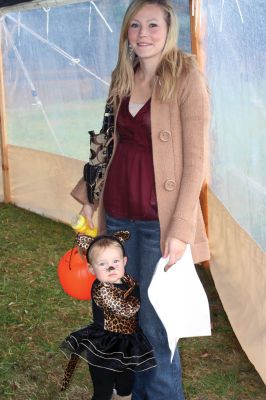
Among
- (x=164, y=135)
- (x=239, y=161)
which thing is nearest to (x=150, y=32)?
(x=164, y=135)

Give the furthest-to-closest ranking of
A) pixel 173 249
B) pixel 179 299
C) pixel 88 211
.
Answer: pixel 88 211
pixel 179 299
pixel 173 249

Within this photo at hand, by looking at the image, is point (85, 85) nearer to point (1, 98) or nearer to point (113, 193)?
point (1, 98)

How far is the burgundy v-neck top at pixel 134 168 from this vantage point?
223 centimetres

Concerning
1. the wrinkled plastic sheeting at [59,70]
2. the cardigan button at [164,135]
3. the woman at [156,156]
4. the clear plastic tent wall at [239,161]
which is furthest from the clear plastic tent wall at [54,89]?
the cardigan button at [164,135]

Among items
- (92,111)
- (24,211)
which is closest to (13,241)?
(24,211)

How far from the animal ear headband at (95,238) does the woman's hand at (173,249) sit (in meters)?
0.23

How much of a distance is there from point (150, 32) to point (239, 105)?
1.33 meters

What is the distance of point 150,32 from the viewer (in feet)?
7.16

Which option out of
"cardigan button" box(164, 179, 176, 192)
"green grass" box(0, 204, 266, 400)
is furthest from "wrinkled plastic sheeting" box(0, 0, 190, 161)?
"cardigan button" box(164, 179, 176, 192)

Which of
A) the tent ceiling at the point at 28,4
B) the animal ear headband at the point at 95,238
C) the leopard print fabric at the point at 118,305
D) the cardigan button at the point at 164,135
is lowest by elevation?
the leopard print fabric at the point at 118,305

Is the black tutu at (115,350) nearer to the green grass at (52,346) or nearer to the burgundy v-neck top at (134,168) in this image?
the burgundy v-neck top at (134,168)

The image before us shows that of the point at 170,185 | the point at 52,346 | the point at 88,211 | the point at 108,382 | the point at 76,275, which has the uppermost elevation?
the point at 170,185

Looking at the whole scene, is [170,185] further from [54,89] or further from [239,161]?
[54,89]

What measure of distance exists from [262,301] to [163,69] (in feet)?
5.10
